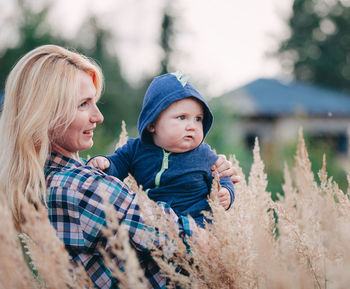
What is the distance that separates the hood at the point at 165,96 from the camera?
2021mm

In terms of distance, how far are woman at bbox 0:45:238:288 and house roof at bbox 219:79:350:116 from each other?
655 inches

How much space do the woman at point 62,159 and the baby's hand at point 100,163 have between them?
108 millimetres

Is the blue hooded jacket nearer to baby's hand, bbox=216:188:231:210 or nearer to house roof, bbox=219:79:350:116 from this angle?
baby's hand, bbox=216:188:231:210

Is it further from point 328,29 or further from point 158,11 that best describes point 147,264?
point 328,29

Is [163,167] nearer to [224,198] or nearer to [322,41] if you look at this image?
[224,198]

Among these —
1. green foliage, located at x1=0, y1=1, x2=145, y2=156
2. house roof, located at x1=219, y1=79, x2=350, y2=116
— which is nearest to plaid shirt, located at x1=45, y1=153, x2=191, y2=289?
green foliage, located at x1=0, y1=1, x2=145, y2=156

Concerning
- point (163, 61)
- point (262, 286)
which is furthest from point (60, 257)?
point (163, 61)

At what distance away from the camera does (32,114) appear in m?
1.77

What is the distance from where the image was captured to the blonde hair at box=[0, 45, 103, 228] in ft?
5.77

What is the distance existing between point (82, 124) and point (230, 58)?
15465 millimetres

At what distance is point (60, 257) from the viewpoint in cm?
124

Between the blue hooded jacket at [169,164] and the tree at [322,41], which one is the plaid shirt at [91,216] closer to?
the blue hooded jacket at [169,164]

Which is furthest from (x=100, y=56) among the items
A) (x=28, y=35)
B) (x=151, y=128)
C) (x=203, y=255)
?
(x=203, y=255)

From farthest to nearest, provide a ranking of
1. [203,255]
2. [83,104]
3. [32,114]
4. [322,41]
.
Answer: [322,41] < [83,104] < [32,114] < [203,255]
